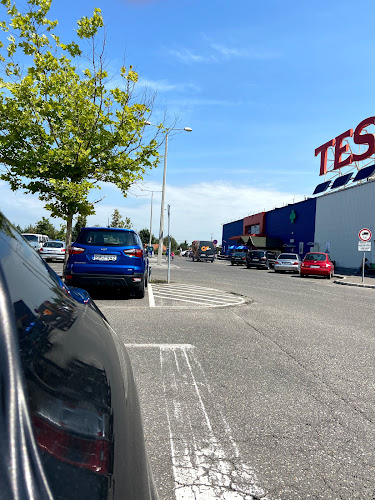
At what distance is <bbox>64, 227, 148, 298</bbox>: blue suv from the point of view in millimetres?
9898

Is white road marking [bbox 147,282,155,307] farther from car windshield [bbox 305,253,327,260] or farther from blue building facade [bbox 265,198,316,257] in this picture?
blue building facade [bbox 265,198,316,257]

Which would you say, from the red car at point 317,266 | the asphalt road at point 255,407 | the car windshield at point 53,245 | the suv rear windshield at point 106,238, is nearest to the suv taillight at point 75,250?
the suv rear windshield at point 106,238

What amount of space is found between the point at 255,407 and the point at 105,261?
694 centimetres

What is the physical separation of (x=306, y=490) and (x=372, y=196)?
35.3 m

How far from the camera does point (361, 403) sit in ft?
12.1

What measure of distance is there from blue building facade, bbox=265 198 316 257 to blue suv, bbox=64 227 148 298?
37.1 m

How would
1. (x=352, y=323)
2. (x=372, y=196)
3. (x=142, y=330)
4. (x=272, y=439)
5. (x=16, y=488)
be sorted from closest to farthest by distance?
(x=16, y=488) < (x=272, y=439) < (x=142, y=330) < (x=352, y=323) < (x=372, y=196)

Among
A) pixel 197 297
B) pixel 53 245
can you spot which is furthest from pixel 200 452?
pixel 53 245

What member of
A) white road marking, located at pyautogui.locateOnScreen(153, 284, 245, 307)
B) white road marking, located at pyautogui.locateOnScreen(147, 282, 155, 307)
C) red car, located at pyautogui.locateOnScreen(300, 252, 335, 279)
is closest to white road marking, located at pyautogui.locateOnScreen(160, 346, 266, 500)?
white road marking, located at pyautogui.locateOnScreen(147, 282, 155, 307)

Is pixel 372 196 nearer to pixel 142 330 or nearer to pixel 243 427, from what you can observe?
pixel 142 330

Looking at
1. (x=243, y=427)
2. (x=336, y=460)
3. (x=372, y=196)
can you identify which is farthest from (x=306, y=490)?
(x=372, y=196)

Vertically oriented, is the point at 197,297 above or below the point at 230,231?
below

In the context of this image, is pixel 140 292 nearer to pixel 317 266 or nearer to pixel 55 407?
pixel 55 407

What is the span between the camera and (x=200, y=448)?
2.79 meters
